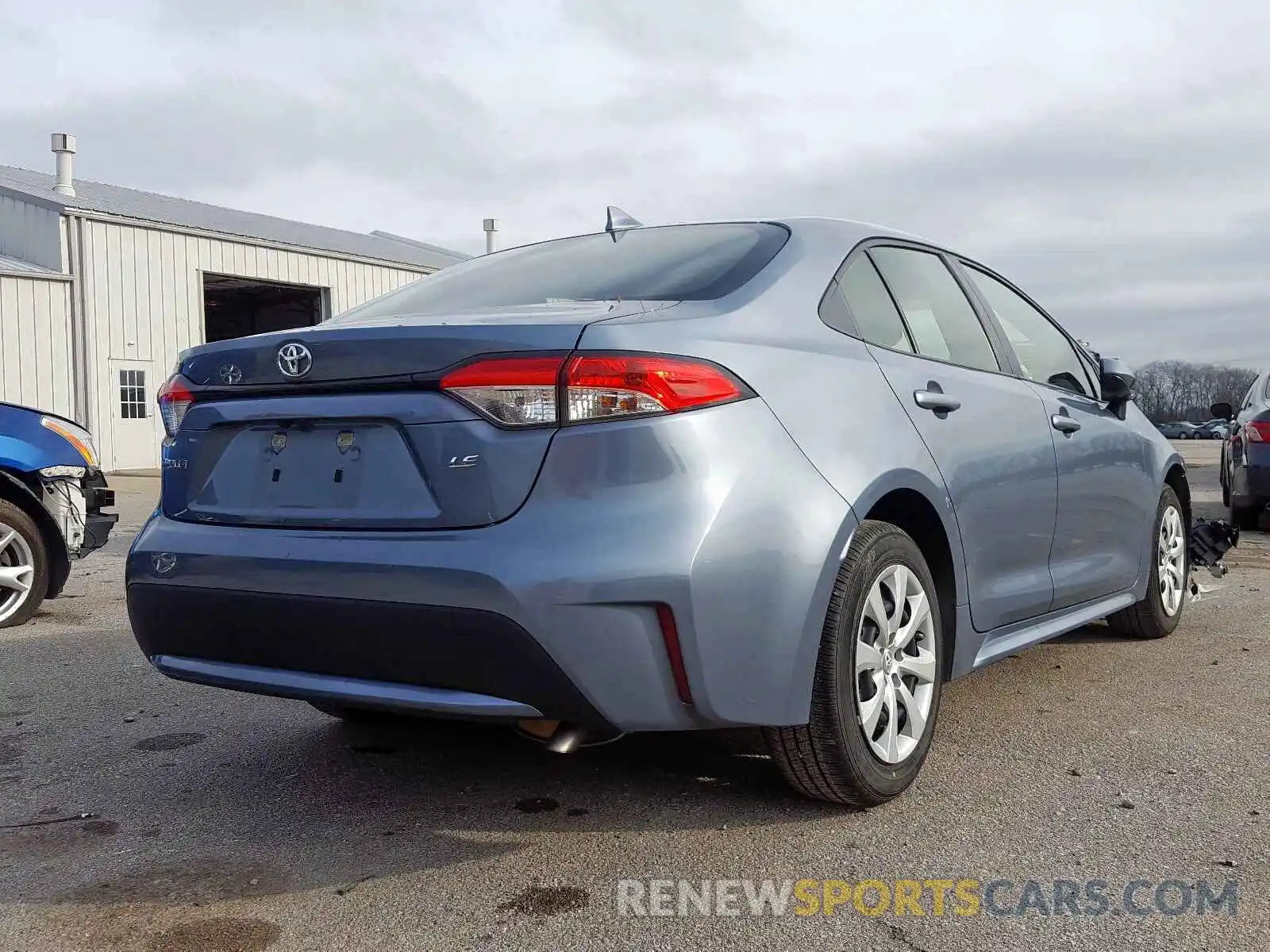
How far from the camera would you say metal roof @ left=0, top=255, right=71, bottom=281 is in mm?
19203

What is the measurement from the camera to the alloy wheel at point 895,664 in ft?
9.25

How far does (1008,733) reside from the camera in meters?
3.57

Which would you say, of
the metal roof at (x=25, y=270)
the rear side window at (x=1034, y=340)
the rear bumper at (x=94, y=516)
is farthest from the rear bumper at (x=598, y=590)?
the metal roof at (x=25, y=270)

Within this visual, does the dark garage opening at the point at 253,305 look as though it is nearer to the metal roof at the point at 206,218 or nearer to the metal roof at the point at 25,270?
the metal roof at the point at 206,218

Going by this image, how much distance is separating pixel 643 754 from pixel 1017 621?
121 cm

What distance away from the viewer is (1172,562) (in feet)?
16.6

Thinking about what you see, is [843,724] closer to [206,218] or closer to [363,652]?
[363,652]

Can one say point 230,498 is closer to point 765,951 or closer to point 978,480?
point 765,951

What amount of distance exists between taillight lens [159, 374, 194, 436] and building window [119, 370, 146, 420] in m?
19.6

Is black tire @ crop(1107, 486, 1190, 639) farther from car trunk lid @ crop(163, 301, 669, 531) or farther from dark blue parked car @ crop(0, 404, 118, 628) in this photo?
dark blue parked car @ crop(0, 404, 118, 628)

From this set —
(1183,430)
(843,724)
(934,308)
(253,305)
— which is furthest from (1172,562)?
(1183,430)

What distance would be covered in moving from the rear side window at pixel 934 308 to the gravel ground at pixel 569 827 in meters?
1.15

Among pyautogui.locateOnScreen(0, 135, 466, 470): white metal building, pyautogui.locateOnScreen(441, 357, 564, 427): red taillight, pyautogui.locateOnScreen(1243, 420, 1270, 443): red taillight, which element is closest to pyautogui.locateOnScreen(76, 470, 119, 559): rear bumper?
pyautogui.locateOnScreen(441, 357, 564, 427): red taillight

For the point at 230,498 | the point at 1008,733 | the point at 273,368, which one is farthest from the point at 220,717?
the point at 1008,733
